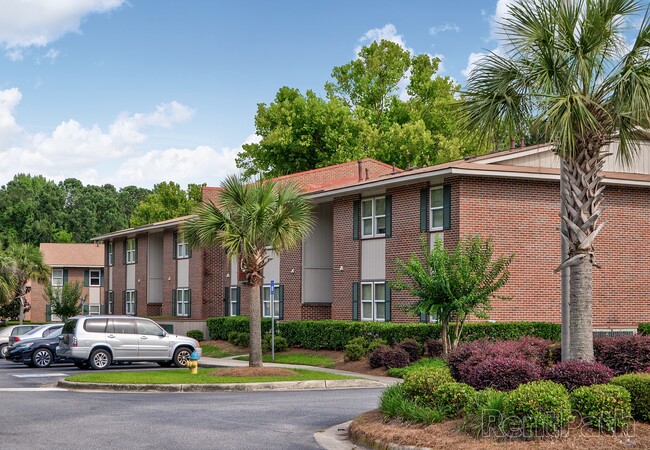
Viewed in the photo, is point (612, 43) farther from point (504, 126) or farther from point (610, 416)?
point (610, 416)

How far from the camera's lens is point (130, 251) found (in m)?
57.2

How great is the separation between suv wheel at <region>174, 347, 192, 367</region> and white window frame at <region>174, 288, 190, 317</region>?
18567 mm

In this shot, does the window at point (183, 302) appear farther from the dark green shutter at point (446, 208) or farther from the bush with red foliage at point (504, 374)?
the bush with red foliage at point (504, 374)

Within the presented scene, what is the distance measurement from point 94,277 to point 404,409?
63648mm

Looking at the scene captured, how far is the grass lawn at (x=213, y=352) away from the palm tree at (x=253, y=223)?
11948 millimetres

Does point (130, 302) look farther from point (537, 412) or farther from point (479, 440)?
point (537, 412)

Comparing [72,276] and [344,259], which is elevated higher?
[344,259]

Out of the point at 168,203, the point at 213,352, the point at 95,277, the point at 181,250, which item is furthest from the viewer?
the point at 168,203

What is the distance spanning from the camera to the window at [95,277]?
73.5 meters

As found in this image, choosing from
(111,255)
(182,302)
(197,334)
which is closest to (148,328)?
(197,334)

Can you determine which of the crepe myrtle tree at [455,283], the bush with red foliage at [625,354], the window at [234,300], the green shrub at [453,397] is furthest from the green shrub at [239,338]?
the green shrub at [453,397]

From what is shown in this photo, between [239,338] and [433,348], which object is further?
[239,338]

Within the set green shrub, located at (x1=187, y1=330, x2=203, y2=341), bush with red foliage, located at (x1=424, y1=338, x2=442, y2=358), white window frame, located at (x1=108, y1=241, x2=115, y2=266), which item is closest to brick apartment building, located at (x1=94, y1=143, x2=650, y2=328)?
bush with red foliage, located at (x1=424, y1=338, x2=442, y2=358)

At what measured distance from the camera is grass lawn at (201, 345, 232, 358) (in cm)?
3672
